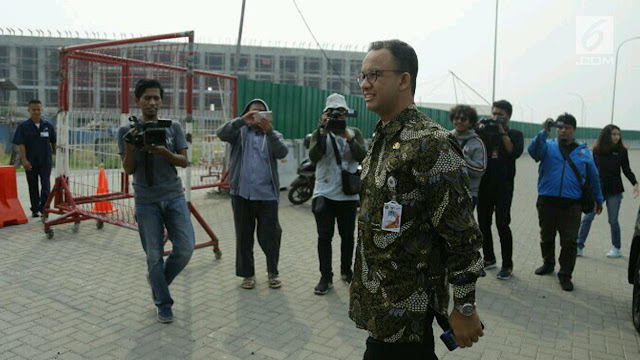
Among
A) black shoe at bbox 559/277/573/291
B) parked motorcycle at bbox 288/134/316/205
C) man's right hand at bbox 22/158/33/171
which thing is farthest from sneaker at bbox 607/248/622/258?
man's right hand at bbox 22/158/33/171

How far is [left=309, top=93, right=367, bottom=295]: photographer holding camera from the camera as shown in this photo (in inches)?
210

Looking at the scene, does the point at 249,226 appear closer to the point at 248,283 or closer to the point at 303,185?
the point at 248,283

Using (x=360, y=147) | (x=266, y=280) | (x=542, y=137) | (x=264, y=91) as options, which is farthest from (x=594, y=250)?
(x=264, y=91)

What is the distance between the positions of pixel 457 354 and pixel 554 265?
2.96m

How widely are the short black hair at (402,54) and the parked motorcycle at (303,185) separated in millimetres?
8837

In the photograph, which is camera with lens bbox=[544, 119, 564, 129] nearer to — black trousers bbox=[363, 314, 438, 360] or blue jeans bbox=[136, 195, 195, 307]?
blue jeans bbox=[136, 195, 195, 307]

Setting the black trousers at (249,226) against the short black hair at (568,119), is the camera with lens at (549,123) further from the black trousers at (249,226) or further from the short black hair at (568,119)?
the black trousers at (249,226)

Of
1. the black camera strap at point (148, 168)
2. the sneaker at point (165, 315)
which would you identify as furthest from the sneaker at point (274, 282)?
the black camera strap at point (148, 168)

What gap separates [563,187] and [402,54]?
442 cm

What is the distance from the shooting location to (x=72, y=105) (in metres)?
7.82

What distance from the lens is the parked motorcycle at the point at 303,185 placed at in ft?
36.4

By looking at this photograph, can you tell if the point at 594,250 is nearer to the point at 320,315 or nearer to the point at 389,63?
the point at 320,315

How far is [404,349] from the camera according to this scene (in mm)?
2066

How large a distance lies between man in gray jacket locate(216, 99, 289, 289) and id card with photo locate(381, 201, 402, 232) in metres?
3.37
